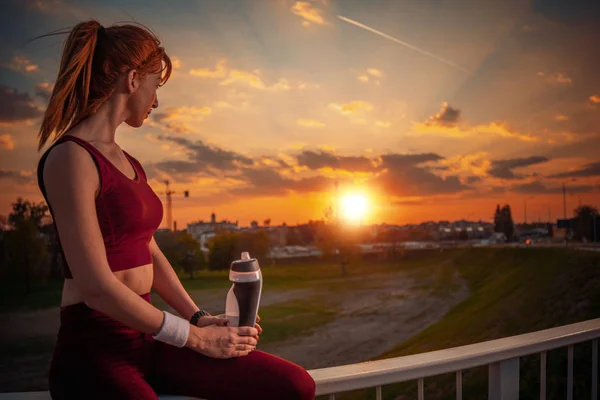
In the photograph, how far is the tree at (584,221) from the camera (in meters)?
60.8

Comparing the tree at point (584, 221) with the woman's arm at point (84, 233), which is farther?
the tree at point (584, 221)

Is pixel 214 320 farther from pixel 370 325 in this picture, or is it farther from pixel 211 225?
pixel 211 225

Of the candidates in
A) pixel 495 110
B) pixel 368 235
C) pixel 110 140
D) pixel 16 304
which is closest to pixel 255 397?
pixel 110 140

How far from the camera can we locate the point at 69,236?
44.1 inches

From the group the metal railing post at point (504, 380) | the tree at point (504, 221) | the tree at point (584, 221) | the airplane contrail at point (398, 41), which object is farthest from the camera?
the tree at point (504, 221)

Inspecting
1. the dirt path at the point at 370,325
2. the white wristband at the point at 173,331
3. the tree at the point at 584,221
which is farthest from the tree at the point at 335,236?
the white wristband at the point at 173,331

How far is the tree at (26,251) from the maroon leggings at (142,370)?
54.4 meters

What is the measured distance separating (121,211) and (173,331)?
301mm

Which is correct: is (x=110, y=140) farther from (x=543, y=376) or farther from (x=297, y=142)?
(x=297, y=142)

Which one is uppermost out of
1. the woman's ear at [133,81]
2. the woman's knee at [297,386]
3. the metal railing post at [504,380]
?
the woman's ear at [133,81]

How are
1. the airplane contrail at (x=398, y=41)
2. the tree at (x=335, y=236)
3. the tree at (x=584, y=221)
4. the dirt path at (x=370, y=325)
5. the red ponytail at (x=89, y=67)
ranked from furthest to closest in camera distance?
1. the tree at (x=335, y=236)
2. the airplane contrail at (x=398, y=41)
3. the tree at (x=584, y=221)
4. the dirt path at (x=370, y=325)
5. the red ponytail at (x=89, y=67)

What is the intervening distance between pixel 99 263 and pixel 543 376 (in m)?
1.81

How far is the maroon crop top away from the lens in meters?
1.18

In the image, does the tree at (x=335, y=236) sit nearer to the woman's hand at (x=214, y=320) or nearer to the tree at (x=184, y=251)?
the tree at (x=184, y=251)
